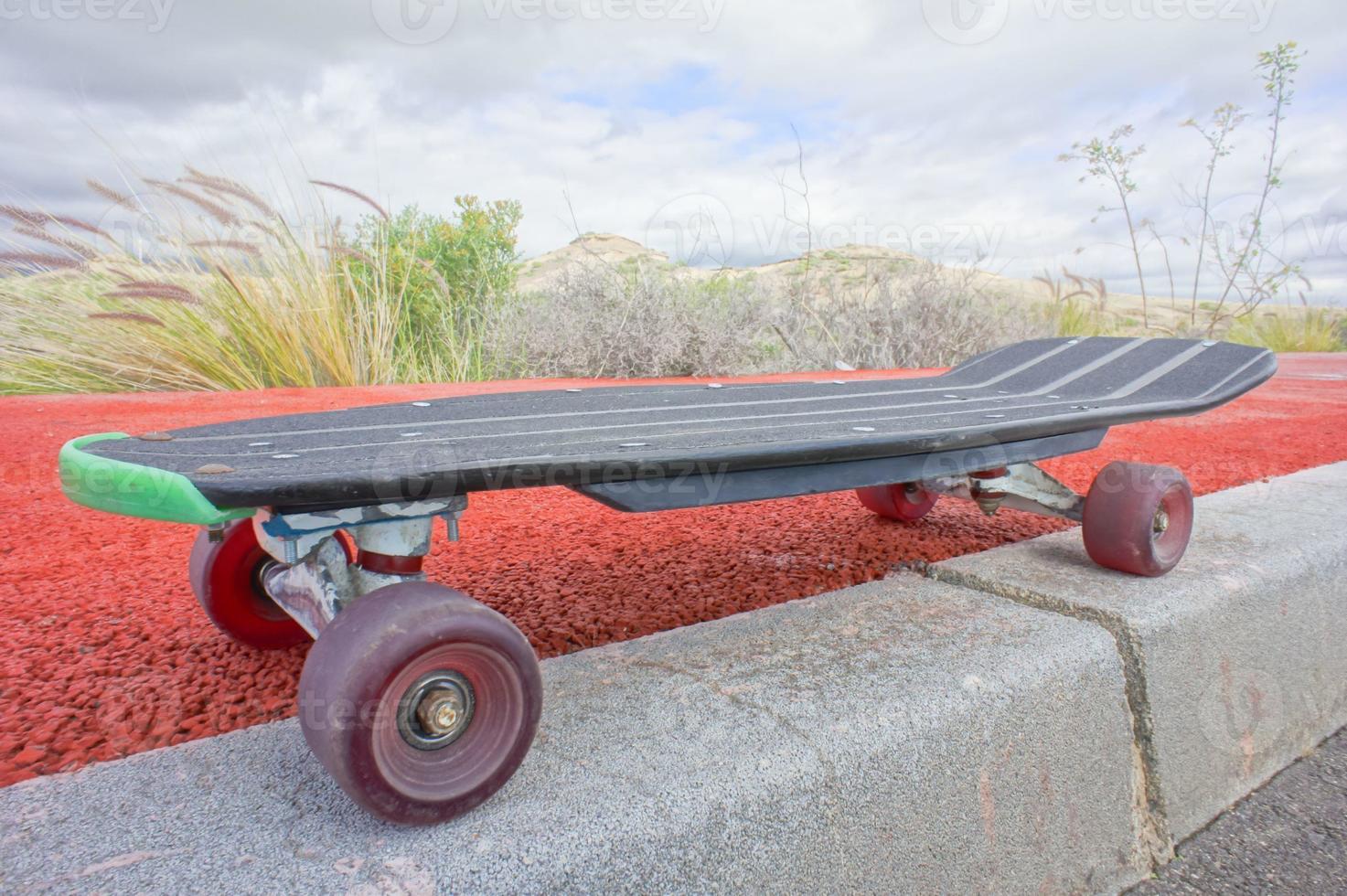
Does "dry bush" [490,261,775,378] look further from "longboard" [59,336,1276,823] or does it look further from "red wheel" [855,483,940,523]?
"longboard" [59,336,1276,823]

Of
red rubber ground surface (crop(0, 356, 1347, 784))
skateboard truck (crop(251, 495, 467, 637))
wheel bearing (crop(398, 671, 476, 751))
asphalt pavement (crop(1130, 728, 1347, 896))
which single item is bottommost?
asphalt pavement (crop(1130, 728, 1347, 896))

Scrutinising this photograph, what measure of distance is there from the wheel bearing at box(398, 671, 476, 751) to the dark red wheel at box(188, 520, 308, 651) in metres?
0.55

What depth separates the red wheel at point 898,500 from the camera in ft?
6.98

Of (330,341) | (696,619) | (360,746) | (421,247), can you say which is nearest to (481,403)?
(696,619)

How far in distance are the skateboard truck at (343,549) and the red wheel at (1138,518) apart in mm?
1261

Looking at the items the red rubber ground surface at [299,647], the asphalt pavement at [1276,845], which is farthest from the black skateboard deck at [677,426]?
the asphalt pavement at [1276,845]

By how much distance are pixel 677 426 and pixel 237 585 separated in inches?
29.8

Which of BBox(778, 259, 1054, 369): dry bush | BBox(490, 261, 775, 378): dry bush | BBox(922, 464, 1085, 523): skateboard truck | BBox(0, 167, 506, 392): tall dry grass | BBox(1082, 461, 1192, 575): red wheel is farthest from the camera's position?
BBox(778, 259, 1054, 369): dry bush

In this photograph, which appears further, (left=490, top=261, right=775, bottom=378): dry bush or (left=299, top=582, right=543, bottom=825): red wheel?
(left=490, top=261, right=775, bottom=378): dry bush

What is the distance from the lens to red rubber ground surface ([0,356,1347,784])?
114 centimetres

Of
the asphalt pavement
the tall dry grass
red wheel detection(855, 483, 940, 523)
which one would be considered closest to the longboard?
red wheel detection(855, 483, 940, 523)

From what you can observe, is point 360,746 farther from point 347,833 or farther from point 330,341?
point 330,341

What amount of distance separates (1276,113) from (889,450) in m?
6.92

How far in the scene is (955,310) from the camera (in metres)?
7.45
